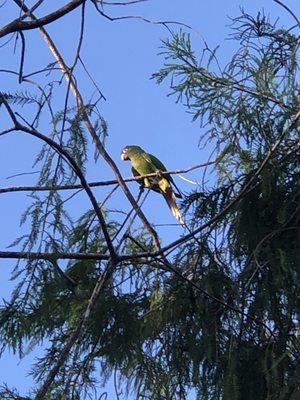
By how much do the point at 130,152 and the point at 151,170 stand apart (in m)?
0.25

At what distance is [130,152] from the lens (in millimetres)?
4293

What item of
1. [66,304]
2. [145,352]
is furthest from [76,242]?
[145,352]

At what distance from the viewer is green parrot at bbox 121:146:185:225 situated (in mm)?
3227

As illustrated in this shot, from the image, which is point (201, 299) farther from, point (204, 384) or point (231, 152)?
point (231, 152)

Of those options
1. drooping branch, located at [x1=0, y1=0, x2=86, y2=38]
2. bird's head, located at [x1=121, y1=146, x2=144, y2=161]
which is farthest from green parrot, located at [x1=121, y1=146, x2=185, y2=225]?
drooping branch, located at [x1=0, y1=0, x2=86, y2=38]

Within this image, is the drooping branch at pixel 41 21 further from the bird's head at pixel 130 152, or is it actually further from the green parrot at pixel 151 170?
the bird's head at pixel 130 152

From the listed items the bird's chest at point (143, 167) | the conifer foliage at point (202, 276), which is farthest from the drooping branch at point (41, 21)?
the bird's chest at point (143, 167)

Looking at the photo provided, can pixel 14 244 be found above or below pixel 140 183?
below

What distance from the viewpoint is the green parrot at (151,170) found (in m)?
3.23

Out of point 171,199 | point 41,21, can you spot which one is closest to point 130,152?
point 171,199

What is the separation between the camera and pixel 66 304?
2670mm

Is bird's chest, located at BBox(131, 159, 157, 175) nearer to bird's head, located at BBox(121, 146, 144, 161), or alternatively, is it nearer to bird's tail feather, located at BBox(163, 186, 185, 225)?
bird's head, located at BBox(121, 146, 144, 161)

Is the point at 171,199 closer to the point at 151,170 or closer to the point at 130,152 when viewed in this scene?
the point at 151,170

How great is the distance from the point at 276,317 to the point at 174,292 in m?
0.31
